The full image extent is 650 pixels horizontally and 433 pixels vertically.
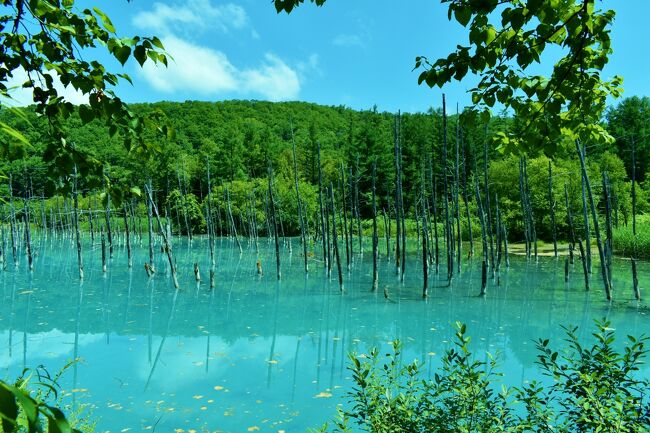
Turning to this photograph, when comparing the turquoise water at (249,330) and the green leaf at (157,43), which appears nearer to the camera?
the green leaf at (157,43)

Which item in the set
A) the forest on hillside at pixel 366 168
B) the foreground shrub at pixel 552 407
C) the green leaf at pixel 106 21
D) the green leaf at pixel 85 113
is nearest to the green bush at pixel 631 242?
the forest on hillside at pixel 366 168

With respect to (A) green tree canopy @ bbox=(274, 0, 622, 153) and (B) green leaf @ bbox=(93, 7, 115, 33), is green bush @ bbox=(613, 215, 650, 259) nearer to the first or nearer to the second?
(A) green tree canopy @ bbox=(274, 0, 622, 153)

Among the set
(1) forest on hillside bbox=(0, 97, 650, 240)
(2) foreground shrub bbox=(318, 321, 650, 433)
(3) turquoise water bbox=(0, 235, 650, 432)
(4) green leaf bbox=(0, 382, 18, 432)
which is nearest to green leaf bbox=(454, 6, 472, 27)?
(4) green leaf bbox=(0, 382, 18, 432)

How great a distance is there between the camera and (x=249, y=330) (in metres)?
14.1

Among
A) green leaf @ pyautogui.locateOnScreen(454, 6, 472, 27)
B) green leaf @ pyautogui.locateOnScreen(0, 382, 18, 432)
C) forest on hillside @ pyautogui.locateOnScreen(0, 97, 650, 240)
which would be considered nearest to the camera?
green leaf @ pyautogui.locateOnScreen(0, 382, 18, 432)

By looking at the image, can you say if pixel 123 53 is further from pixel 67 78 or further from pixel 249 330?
pixel 249 330

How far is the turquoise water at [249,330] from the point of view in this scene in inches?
337

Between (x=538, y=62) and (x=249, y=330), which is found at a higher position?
(x=538, y=62)

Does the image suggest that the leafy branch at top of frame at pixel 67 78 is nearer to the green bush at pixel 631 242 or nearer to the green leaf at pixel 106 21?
the green leaf at pixel 106 21

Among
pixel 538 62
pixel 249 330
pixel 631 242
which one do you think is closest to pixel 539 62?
pixel 538 62

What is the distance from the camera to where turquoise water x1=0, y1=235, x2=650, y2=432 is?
855 cm

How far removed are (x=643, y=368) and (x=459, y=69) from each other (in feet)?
38.0

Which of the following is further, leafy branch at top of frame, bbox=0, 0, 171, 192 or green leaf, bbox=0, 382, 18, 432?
leafy branch at top of frame, bbox=0, 0, 171, 192

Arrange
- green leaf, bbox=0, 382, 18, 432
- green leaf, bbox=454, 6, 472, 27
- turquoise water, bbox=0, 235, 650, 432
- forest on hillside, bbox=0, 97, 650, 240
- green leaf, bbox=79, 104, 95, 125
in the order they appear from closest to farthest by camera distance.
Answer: green leaf, bbox=0, 382, 18, 432 < green leaf, bbox=454, 6, 472, 27 < green leaf, bbox=79, 104, 95, 125 < turquoise water, bbox=0, 235, 650, 432 < forest on hillside, bbox=0, 97, 650, 240
